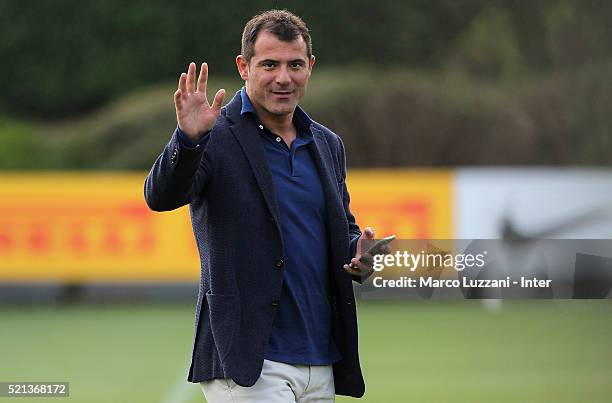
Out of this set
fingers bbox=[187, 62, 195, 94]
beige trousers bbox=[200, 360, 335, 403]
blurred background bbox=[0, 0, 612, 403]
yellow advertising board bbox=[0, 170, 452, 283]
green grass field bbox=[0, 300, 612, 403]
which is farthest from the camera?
yellow advertising board bbox=[0, 170, 452, 283]

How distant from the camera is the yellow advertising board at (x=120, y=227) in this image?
15984mm

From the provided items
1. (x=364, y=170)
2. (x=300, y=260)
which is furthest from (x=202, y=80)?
(x=364, y=170)

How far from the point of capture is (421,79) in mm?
23562

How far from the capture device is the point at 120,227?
633 inches

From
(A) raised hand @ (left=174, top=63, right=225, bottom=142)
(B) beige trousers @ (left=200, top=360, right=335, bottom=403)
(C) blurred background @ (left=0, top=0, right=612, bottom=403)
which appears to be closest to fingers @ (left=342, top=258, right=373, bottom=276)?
(B) beige trousers @ (left=200, top=360, right=335, bottom=403)

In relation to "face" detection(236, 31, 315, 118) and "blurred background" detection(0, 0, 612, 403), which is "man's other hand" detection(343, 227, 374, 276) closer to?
"face" detection(236, 31, 315, 118)

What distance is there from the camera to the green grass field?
31.3ft

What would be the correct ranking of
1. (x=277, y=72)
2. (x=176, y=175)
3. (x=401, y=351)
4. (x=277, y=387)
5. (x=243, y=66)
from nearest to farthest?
1. (x=176, y=175)
2. (x=277, y=387)
3. (x=277, y=72)
4. (x=243, y=66)
5. (x=401, y=351)

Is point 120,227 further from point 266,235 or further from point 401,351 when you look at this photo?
point 266,235

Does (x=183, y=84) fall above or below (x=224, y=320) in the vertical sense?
above

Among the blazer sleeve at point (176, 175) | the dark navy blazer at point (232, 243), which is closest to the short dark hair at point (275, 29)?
the dark navy blazer at point (232, 243)

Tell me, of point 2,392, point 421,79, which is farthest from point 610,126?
point 2,392

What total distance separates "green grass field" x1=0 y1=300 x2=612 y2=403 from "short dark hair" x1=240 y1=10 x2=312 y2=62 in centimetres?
425

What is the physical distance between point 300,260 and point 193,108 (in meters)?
0.68
